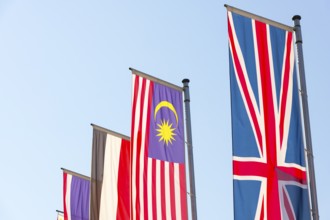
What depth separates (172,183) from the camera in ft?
65.4

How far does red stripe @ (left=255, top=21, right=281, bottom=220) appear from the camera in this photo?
14.7m

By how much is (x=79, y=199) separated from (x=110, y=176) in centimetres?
404

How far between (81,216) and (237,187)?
1438cm

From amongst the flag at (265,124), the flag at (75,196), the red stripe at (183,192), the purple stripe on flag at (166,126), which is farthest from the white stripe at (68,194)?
the flag at (265,124)

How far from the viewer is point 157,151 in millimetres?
20125

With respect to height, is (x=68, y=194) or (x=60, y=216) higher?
(x=60, y=216)

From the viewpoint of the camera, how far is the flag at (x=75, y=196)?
2825 cm

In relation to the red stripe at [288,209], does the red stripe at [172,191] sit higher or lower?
higher

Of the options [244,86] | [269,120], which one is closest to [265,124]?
[269,120]

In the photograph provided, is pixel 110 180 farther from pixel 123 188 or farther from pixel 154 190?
pixel 154 190

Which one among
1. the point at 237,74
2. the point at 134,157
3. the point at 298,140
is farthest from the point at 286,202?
the point at 134,157

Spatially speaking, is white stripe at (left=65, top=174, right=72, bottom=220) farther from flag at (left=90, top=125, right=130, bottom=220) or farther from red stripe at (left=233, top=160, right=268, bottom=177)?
red stripe at (left=233, top=160, right=268, bottom=177)

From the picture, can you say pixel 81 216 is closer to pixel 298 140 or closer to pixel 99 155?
pixel 99 155

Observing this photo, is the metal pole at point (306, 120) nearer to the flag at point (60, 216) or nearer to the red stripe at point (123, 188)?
the red stripe at point (123, 188)
